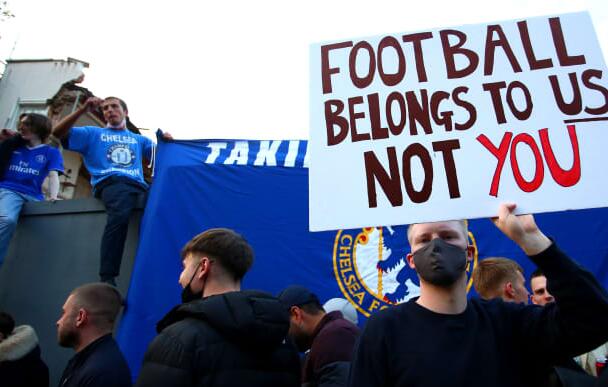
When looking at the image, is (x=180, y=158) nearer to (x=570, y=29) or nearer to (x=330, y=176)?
(x=330, y=176)

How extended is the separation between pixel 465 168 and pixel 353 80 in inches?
26.1

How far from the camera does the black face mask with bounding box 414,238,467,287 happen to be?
5.53 ft

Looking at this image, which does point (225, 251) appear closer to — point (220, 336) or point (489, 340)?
point (220, 336)

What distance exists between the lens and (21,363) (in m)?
3.41

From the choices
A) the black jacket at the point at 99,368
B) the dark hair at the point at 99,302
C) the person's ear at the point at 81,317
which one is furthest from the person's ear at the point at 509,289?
the person's ear at the point at 81,317

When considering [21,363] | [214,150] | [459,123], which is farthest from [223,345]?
[214,150]

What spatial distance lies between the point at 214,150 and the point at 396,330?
162 inches

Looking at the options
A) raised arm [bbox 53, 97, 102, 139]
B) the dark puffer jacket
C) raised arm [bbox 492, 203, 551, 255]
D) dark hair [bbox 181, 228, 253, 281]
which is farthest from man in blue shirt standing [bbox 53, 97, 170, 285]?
raised arm [bbox 492, 203, 551, 255]

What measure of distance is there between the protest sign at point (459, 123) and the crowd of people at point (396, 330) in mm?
160

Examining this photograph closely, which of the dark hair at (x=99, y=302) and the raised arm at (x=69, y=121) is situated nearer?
the dark hair at (x=99, y=302)

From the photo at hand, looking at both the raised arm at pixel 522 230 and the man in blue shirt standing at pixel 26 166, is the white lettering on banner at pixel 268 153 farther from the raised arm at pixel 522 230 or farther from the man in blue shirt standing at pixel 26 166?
the raised arm at pixel 522 230

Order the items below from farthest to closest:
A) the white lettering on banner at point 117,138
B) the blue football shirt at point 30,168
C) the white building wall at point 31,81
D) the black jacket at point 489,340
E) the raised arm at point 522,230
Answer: the white building wall at point 31,81, the blue football shirt at point 30,168, the white lettering on banner at point 117,138, the raised arm at point 522,230, the black jacket at point 489,340

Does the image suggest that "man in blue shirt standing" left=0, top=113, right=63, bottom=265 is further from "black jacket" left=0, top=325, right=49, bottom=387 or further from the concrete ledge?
"black jacket" left=0, top=325, right=49, bottom=387

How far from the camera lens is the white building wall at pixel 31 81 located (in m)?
17.0
